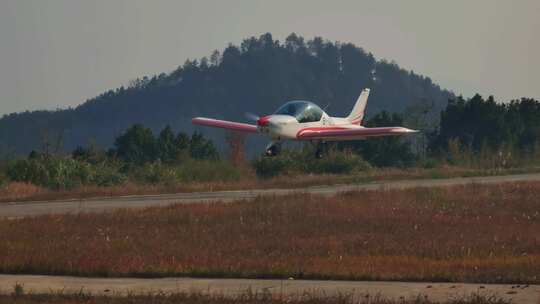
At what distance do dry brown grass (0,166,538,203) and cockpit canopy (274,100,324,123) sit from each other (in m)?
3.38

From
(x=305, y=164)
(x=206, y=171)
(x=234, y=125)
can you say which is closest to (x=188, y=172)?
(x=206, y=171)

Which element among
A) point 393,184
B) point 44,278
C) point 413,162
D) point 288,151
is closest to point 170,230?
point 44,278

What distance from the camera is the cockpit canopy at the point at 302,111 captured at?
1770 inches

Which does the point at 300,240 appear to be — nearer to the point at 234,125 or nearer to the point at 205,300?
the point at 205,300

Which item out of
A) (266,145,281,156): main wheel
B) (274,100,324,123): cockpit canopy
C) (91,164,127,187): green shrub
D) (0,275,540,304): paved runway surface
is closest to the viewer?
(0,275,540,304): paved runway surface

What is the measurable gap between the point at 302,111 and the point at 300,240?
19854 millimetres

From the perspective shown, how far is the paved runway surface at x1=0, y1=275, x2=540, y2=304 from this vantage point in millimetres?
17438

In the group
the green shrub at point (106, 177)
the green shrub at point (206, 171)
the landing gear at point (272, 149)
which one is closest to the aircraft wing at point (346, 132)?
the landing gear at point (272, 149)

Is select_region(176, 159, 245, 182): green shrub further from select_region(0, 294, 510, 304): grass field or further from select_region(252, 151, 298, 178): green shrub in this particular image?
select_region(0, 294, 510, 304): grass field

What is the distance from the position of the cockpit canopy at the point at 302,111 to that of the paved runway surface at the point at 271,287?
83.8 ft

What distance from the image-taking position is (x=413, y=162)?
71125 mm

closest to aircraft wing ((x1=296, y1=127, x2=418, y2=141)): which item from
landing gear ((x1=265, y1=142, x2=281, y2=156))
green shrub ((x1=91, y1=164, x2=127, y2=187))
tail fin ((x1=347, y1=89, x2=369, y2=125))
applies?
landing gear ((x1=265, y1=142, x2=281, y2=156))

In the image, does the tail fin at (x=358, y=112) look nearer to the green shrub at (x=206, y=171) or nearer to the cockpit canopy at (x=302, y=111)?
the cockpit canopy at (x=302, y=111)

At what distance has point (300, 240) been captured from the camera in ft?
84.9
